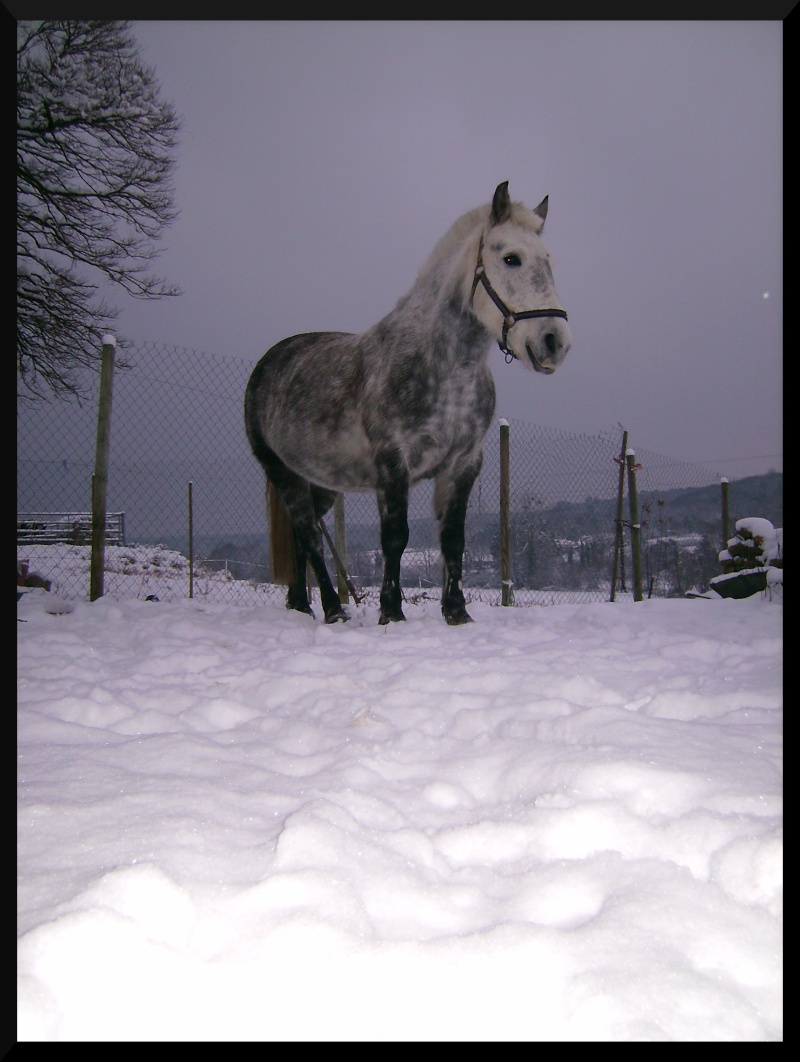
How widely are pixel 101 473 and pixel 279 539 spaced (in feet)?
4.37

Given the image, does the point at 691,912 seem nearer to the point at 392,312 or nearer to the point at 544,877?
the point at 544,877

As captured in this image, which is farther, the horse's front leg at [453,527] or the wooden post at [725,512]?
the wooden post at [725,512]

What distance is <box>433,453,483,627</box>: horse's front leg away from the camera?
3.51 metres

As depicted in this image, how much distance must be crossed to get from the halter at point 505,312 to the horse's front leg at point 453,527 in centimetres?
73

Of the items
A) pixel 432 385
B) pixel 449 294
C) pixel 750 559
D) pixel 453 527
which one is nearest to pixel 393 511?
pixel 453 527

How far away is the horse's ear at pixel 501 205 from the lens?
3.03 meters

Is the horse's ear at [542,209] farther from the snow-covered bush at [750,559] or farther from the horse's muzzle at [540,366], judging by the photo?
the snow-covered bush at [750,559]

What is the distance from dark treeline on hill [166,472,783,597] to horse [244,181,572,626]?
1874 mm

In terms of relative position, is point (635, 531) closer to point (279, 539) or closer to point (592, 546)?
point (592, 546)

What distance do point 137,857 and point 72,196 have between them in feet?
19.2

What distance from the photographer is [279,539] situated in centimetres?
439

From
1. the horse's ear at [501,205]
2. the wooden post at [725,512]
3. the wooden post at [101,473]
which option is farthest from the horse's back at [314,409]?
the wooden post at [725,512]

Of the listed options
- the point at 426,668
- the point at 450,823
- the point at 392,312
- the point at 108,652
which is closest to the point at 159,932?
the point at 450,823

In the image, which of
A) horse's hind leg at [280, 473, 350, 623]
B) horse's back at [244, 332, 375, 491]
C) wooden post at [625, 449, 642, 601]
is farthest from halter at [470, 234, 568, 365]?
wooden post at [625, 449, 642, 601]
